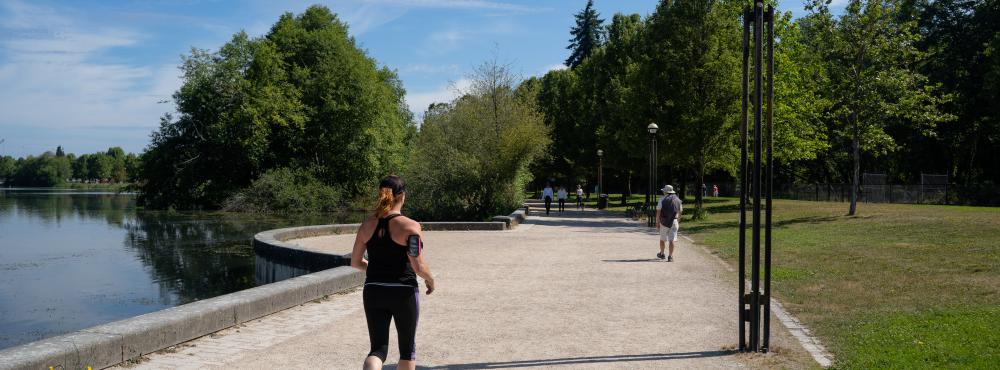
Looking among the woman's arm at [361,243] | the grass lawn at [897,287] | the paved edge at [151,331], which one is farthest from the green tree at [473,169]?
the woman's arm at [361,243]

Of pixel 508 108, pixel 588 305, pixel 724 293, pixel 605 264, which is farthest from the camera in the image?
pixel 508 108

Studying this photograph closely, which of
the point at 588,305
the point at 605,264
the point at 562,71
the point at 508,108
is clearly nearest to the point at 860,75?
the point at 508,108

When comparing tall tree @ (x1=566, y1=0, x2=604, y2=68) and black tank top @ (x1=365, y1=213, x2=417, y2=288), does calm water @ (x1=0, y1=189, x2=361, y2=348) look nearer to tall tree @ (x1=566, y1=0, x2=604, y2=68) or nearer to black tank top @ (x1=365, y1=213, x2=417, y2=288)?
black tank top @ (x1=365, y1=213, x2=417, y2=288)

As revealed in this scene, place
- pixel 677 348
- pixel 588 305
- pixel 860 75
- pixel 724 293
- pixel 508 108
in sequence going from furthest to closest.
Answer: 1. pixel 508 108
2. pixel 860 75
3. pixel 724 293
4. pixel 588 305
5. pixel 677 348

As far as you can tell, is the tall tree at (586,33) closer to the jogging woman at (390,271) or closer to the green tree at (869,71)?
the green tree at (869,71)

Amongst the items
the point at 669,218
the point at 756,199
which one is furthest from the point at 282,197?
the point at 756,199

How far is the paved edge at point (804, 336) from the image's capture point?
6410 mm

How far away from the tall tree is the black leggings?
58.4 m

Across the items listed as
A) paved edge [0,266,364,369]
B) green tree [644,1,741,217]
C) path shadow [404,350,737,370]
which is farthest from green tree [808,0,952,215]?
paved edge [0,266,364,369]

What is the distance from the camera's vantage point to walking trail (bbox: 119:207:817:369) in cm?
634

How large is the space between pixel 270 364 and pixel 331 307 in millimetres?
3002

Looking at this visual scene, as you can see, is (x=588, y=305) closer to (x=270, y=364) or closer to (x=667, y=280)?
(x=667, y=280)

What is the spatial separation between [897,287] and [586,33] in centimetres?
5432

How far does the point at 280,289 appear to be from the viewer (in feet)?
28.6
